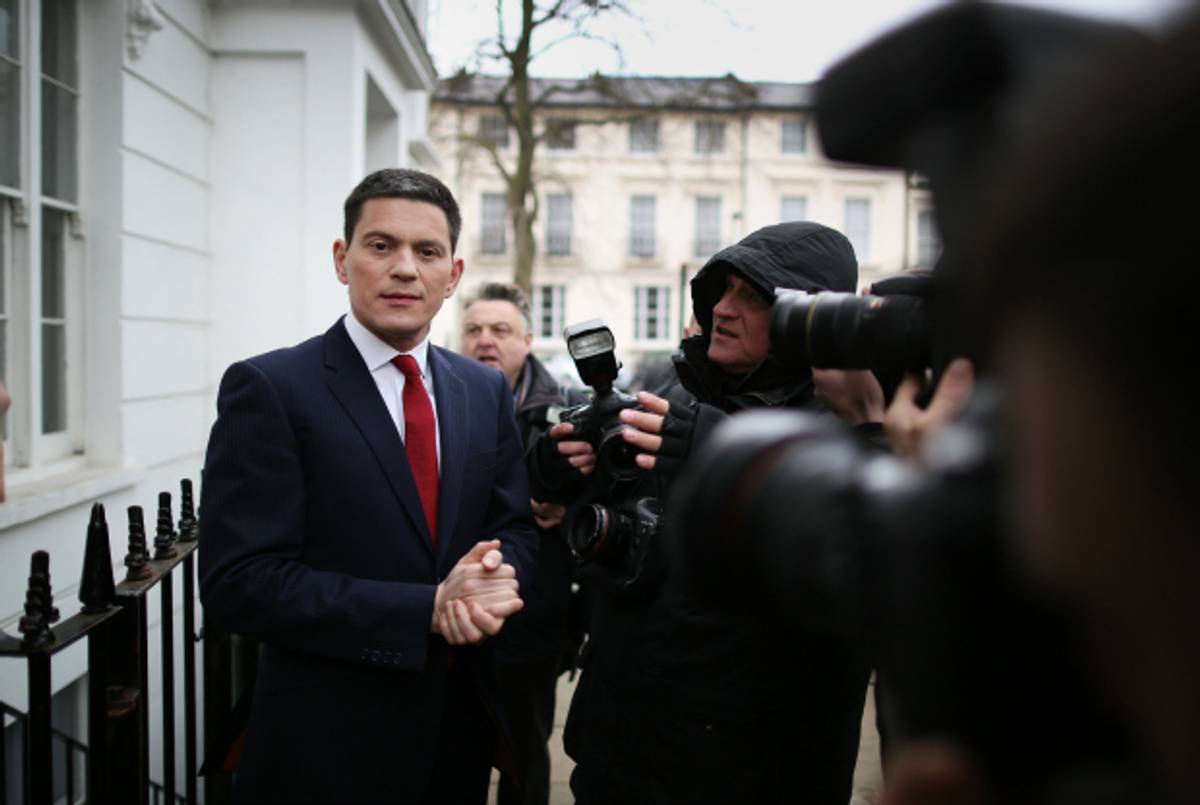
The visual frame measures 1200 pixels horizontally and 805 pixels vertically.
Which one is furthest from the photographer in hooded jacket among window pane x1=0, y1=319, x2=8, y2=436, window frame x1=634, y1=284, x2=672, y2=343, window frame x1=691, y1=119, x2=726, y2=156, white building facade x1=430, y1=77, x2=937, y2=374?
window frame x1=634, y1=284, x2=672, y2=343

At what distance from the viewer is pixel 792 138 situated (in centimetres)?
4053

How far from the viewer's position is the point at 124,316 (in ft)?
13.2

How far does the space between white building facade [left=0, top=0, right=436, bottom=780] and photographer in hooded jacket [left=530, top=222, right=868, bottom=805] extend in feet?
6.96

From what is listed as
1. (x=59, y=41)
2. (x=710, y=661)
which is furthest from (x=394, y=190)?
(x=59, y=41)

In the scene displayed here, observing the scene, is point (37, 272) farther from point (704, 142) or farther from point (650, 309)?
point (704, 142)

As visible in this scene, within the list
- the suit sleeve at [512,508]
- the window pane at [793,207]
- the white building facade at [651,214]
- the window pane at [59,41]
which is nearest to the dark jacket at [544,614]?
the suit sleeve at [512,508]

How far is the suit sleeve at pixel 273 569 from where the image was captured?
1939 mm

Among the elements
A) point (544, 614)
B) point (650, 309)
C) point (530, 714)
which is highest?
point (650, 309)

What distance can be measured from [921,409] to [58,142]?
3.86 metres

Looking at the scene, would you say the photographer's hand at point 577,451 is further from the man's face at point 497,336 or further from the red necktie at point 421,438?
the man's face at point 497,336

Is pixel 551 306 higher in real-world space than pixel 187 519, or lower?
higher

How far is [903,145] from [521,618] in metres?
2.86

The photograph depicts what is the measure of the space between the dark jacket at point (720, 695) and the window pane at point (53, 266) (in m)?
2.88

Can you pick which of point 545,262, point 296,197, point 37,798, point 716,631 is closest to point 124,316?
point 296,197
